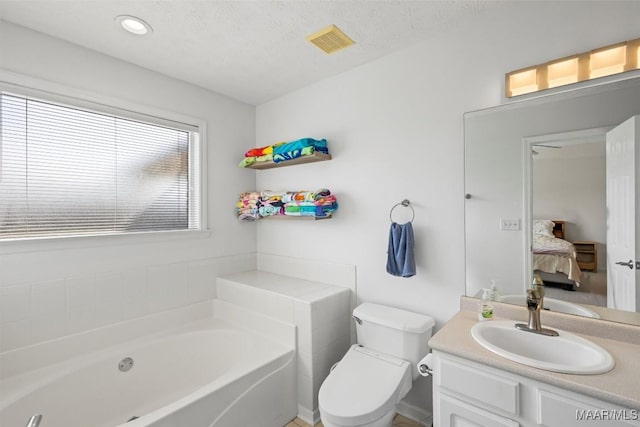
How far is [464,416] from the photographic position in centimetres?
119

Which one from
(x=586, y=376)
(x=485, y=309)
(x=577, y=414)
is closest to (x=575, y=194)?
(x=485, y=309)

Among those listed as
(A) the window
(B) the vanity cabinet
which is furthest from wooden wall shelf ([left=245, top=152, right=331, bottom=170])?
(B) the vanity cabinet

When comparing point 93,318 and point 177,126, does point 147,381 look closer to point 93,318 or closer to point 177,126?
point 93,318

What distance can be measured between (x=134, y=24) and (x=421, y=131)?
1824 mm

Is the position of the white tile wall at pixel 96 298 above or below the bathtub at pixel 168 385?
above

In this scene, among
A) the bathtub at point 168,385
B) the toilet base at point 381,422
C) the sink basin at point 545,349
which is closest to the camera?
the sink basin at point 545,349

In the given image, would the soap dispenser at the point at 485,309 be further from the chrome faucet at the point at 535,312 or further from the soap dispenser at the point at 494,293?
the chrome faucet at the point at 535,312

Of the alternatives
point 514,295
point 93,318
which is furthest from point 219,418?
point 514,295

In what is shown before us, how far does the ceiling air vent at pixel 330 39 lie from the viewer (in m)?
1.75

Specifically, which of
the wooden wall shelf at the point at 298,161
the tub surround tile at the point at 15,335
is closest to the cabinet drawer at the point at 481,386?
the wooden wall shelf at the point at 298,161

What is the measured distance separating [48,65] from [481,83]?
259 cm

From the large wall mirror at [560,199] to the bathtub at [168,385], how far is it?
139 centimetres

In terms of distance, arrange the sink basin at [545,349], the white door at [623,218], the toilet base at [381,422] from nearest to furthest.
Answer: the sink basin at [545,349], the white door at [623,218], the toilet base at [381,422]
